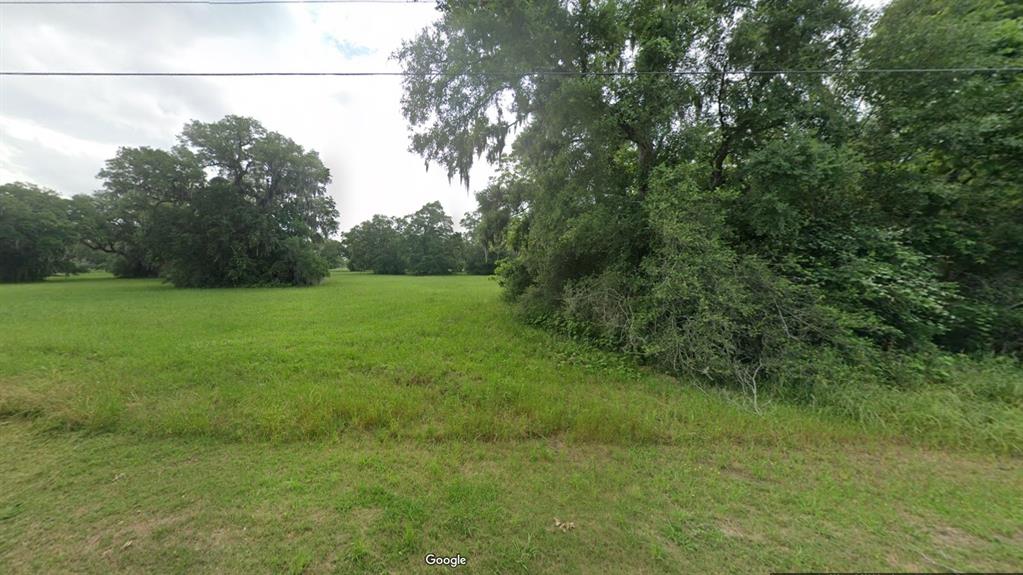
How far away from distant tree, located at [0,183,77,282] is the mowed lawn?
39204mm

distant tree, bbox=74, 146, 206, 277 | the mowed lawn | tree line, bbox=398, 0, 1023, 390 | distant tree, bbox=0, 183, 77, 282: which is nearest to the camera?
the mowed lawn

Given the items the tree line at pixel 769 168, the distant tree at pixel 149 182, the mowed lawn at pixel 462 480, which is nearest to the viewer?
the mowed lawn at pixel 462 480

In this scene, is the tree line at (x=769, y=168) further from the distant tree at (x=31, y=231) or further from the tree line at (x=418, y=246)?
the distant tree at (x=31, y=231)

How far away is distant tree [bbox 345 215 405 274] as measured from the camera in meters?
48.0

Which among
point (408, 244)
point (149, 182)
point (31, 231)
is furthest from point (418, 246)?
point (31, 231)

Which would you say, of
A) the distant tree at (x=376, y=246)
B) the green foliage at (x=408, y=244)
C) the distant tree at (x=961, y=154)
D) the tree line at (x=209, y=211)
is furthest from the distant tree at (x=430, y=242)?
the distant tree at (x=961, y=154)

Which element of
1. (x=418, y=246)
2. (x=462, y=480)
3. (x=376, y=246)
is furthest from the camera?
(x=376, y=246)

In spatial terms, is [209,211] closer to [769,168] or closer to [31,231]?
[31,231]

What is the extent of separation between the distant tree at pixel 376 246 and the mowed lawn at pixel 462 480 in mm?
44498

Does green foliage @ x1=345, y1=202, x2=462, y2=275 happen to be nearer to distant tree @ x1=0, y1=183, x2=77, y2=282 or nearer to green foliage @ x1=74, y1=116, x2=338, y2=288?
green foliage @ x1=74, y1=116, x2=338, y2=288

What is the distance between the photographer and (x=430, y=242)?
4784 centimetres

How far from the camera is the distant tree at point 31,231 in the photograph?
25.4 meters

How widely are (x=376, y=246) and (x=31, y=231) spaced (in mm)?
30998

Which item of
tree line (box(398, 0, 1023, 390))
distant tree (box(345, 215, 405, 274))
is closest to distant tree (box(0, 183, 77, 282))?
distant tree (box(345, 215, 405, 274))
